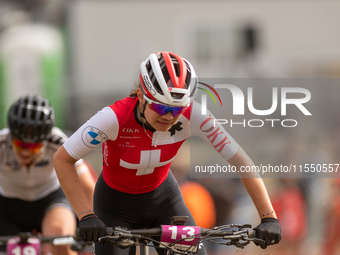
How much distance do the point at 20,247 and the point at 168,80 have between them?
2.44 meters

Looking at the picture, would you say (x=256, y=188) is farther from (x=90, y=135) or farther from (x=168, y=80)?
(x=90, y=135)

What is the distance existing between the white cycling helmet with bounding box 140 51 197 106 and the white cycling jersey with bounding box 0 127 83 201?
2365mm

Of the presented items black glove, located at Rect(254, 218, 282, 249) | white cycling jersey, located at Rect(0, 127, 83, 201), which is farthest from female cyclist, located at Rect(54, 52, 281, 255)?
white cycling jersey, located at Rect(0, 127, 83, 201)

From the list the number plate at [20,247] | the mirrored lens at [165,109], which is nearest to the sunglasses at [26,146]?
the number plate at [20,247]

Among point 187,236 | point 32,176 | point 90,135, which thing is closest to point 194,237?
point 187,236

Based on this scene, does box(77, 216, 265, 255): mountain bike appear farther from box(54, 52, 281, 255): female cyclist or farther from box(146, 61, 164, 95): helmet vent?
box(146, 61, 164, 95): helmet vent

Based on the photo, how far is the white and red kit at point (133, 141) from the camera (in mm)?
3570

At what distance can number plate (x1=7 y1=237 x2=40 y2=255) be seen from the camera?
15.3 feet

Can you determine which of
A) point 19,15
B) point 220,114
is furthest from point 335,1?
point 220,114

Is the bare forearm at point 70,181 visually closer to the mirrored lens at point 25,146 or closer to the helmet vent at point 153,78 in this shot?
the helmet vent at point 153,78

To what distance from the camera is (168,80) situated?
11.1 feet

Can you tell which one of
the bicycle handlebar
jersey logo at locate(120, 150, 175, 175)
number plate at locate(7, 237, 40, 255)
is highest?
jersey logo at locate(120, 150, 175, 175)

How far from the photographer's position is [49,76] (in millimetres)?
→ 21234

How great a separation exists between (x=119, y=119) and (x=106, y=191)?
77 cm
